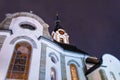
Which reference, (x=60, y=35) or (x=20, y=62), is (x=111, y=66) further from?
(x=60, y=35)

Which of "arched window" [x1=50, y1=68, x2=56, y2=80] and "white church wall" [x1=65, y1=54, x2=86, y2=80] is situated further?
"white church wall" [x1=65, y1=54, x2=86, y2=80]

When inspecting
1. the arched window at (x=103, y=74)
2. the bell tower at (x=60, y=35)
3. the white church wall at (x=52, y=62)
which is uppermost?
the bell tower at (x=60, y=35)

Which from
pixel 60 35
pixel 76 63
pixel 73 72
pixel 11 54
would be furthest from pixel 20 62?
pixel 60 35

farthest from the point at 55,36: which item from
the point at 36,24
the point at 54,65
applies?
the point at 54,65

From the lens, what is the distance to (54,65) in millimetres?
13578

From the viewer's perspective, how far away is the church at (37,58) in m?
11.7

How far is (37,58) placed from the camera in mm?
12547

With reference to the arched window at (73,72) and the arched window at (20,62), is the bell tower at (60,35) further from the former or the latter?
the arched window at (20,62)

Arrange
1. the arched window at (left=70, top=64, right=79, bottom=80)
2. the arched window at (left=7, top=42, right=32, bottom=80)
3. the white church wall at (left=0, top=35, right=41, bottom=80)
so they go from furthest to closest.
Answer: the arched window at (left=70, top=64, right=79, bottom=80)
the arched window at (left=7, top=42, right=32, bottom=80)
the white church wall at (left=0, top=35, right=41, bottom=80)

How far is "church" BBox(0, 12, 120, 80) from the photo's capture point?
38.3 ft

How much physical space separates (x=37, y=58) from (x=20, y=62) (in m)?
1.37

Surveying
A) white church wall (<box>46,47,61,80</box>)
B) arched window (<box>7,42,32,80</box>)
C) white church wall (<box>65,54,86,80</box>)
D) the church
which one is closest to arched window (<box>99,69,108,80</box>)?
Answer: the church

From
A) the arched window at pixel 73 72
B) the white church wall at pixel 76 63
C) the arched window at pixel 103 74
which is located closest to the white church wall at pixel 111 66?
the arched window at pixel 103 74

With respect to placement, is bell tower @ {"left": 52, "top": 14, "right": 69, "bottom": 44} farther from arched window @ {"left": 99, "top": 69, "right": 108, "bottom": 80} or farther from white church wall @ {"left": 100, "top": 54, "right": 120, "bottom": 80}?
arched window @ {"left": 99, "top": 69, "right": 108, "bottom": 80}
